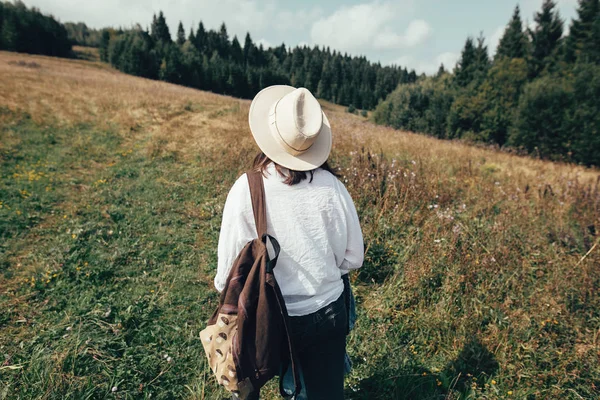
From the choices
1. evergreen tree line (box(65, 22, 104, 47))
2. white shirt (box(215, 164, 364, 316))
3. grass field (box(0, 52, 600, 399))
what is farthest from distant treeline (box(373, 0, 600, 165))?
evergreen tree line (box(65, 22, 104, 47))

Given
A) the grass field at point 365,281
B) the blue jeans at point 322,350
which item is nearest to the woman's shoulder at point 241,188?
the blue jeans at point 322,350

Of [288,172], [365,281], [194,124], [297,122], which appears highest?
[297,122]

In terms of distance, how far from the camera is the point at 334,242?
5.58 ft

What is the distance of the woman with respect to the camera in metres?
1.51

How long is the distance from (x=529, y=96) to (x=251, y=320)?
27.4 m

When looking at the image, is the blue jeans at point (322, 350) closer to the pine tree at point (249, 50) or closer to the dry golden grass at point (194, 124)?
the dry golden grass at point (194, 124)

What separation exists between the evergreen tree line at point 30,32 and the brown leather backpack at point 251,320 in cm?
6900

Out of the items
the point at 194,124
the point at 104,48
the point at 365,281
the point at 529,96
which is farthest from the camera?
the point at 104,48

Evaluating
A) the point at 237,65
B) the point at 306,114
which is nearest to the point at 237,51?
the point at 237,65

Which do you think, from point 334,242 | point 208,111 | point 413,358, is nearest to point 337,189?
point 334,242

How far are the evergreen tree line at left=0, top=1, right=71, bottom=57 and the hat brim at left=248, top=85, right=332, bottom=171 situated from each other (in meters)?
68.5

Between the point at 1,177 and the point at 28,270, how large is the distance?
4.13 m

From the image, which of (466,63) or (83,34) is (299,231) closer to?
(466,63)

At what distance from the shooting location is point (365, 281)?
395cm
